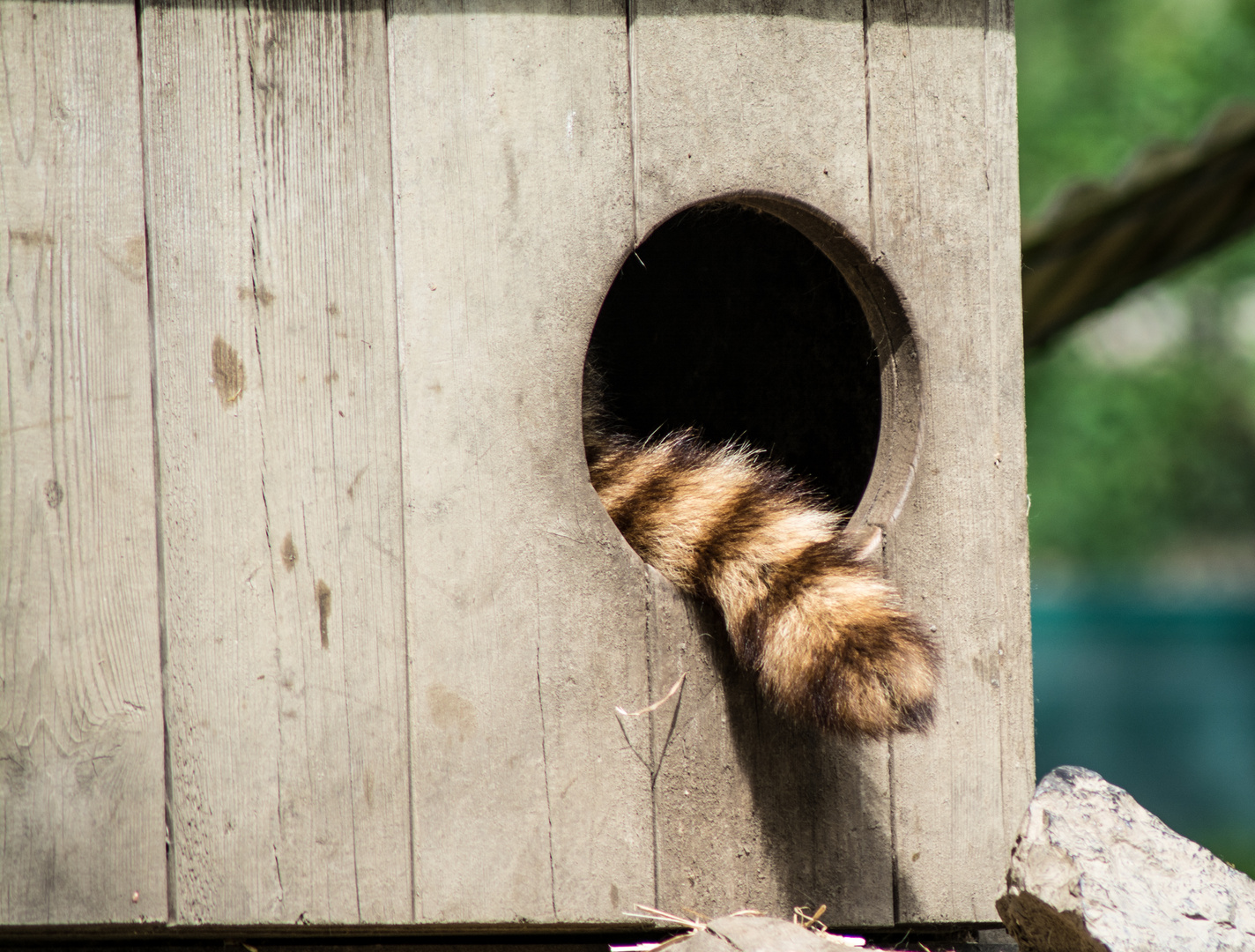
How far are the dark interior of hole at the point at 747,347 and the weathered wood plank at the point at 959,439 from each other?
436mm

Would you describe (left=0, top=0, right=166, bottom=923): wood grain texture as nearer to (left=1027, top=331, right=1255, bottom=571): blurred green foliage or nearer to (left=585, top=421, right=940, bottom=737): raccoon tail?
(left=585, top=421, right=940, bottom=737): raccoon tail

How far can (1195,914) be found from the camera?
1.49m

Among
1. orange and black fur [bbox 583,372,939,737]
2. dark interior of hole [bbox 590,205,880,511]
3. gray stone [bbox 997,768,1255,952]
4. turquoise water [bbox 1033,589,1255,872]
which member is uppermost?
dark interior of hole [bbox 590,205,880,511]

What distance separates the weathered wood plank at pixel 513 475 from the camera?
5.71 ft

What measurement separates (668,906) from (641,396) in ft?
4.90

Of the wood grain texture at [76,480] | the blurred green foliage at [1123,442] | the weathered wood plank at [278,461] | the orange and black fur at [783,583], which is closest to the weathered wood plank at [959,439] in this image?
the orange and black fur at [783,583]

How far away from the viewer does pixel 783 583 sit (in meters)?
1.71

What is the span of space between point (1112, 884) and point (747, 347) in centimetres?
156

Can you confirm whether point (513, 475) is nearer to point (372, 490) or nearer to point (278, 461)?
point (372, 490)

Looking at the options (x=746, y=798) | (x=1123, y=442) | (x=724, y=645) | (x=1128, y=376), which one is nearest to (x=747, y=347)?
(x=724, y=645)

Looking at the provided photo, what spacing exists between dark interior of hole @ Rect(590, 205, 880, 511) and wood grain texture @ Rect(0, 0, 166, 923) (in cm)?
112

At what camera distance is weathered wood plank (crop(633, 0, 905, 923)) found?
180 cm

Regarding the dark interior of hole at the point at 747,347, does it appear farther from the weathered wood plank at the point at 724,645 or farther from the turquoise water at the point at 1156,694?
the turquoise water at the point at 1156,694

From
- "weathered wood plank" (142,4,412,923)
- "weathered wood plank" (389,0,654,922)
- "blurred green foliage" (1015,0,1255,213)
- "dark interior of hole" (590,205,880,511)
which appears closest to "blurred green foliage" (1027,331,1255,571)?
"blurred green foliage" (1015,0,1255,213)
